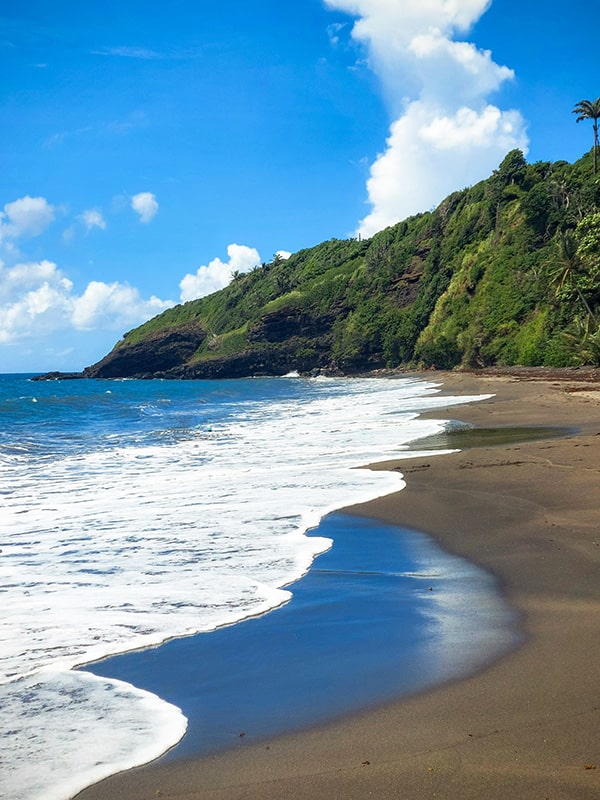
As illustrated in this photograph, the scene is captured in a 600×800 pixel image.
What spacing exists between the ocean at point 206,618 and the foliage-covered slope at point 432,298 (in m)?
36.3

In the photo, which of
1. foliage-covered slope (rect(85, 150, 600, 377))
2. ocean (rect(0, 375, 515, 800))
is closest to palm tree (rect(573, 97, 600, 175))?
foliage-covered slope (rect(85, 150, 600, 377))

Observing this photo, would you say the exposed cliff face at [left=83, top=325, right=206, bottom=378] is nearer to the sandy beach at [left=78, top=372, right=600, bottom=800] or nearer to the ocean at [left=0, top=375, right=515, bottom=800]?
the ocean at [left=0, top=375, right=515, bottom=800]

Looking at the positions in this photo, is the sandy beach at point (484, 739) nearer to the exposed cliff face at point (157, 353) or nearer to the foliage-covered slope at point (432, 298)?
the foliage-covered slope at point (432, 298)

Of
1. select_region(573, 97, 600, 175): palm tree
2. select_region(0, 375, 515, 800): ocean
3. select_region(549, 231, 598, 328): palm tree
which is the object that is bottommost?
select_region(0, 375, 515, 800): ocean

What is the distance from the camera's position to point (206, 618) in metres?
5.45

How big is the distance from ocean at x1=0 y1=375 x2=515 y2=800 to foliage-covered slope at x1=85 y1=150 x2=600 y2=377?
36.3m

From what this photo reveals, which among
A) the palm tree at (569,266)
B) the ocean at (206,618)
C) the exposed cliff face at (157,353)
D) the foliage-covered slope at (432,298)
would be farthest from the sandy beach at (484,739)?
the exposed cliff face at (157,353)

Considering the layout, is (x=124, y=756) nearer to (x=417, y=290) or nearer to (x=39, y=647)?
(x=39, y=647)

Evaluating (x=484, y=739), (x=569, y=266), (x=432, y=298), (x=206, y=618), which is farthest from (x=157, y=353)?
(x=484, y=739)

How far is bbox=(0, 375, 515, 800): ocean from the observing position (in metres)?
3.71

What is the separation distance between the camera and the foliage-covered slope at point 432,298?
5553 cm

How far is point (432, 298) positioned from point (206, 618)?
92.0 metres

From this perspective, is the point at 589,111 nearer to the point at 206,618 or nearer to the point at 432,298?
the point at 432,298

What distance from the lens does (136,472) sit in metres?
14.6
